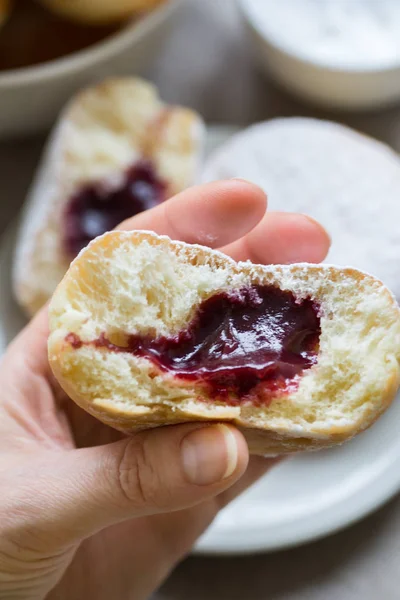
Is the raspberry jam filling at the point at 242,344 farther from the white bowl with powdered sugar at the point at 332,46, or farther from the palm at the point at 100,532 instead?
the white bowl with powdered sugar at the point at 332,46

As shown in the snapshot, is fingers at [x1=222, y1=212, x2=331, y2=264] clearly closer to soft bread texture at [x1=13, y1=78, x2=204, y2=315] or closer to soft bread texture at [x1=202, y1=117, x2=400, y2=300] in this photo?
soft bread texture at [x1=202, y1=117, x2=400, y2=300]

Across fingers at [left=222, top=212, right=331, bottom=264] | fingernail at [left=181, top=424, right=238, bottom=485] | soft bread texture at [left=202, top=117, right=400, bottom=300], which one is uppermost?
fingers at [left=222, top=212, right=331, bottom=264]

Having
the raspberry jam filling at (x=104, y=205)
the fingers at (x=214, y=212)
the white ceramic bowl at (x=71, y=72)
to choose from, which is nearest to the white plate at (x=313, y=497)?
the fingers at (x=214, y=212)

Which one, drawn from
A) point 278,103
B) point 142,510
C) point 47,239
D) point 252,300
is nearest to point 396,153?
point 278,103

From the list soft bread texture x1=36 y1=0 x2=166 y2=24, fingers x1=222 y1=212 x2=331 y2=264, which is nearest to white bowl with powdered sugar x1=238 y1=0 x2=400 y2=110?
soft bread texture x1=36 y1=0 x2=166 y2=24

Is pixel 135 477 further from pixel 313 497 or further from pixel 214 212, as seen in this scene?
pixel 313 497

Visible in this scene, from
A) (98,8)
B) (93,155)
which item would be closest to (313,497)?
(93,155)
